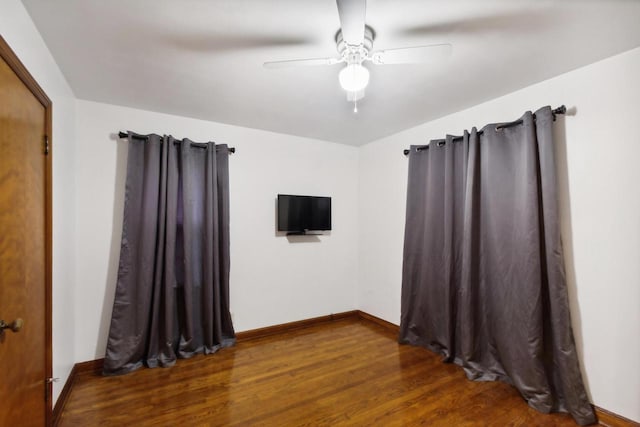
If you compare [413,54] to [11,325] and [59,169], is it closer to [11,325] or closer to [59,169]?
[11,325]

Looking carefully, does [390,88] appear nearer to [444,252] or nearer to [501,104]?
[501,104]

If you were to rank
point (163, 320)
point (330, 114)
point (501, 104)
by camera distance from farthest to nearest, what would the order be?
point (330, 114)
point (163, 320)
point (501, 104)

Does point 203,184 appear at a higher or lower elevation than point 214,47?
lower

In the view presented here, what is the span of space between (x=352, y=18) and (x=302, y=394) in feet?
7.98

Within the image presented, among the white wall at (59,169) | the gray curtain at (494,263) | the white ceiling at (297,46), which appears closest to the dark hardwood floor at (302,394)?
the gray curtain at (494,263)

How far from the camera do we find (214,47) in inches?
69.9

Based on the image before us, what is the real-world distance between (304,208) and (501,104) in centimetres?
224

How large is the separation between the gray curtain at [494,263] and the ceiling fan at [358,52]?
1262 mm

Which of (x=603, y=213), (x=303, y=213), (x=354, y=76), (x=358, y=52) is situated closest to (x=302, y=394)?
(x=303, y=213)

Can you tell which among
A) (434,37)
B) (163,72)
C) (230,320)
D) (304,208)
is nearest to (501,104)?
(434,37)

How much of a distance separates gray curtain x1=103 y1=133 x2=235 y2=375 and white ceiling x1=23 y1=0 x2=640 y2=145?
0.55 metres

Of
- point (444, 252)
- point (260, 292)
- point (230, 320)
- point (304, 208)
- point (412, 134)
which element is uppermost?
point (412, 134)

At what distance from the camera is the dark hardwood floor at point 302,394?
1938 millimetres

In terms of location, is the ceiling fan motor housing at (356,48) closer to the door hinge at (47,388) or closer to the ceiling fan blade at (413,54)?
the ceiling fan blade at (413,54)
